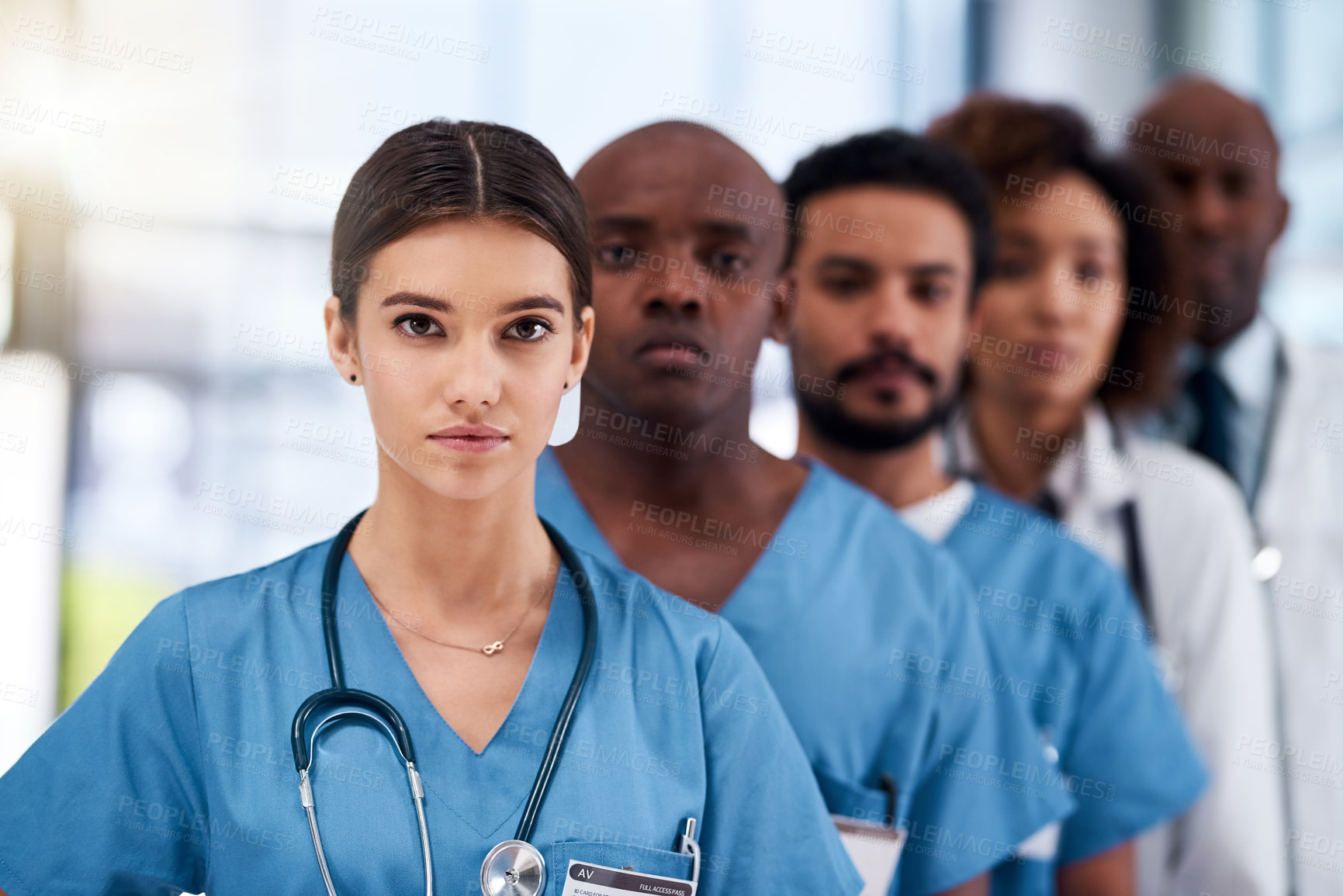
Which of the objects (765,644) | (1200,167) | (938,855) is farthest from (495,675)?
(1200,167)

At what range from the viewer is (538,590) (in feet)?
3.30

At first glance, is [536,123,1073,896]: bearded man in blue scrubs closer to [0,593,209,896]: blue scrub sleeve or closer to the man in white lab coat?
[0,593,209,896]: blue scrub sleeve

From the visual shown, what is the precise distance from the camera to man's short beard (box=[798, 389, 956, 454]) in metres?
1.43

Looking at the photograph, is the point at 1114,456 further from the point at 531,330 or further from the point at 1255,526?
the point at 531,330

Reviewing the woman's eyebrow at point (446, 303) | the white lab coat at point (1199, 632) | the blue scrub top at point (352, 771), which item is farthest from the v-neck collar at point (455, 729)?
the white lab coat at point (1199, 632)

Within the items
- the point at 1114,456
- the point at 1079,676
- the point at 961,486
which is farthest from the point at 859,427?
the point at 1114,456

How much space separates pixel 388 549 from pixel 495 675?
0.48ft

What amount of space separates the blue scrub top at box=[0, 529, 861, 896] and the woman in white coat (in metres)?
0.84

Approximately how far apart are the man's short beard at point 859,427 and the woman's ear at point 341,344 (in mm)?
680

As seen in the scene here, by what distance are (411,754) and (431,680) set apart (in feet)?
0.26

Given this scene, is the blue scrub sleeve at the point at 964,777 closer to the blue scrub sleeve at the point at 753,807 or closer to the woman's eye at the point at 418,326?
the blue scrub sleeve at the point at 753,807

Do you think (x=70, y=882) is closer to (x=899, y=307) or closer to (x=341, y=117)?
→ (x=341, y=117)

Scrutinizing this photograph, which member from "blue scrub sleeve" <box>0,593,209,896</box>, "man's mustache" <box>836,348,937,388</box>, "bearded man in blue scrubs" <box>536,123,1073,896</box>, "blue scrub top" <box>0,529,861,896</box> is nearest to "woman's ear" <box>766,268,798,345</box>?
"bearded man in blue scrubs" <box>536,123,1073,896</box>

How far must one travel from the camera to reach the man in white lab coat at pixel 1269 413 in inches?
69.9
